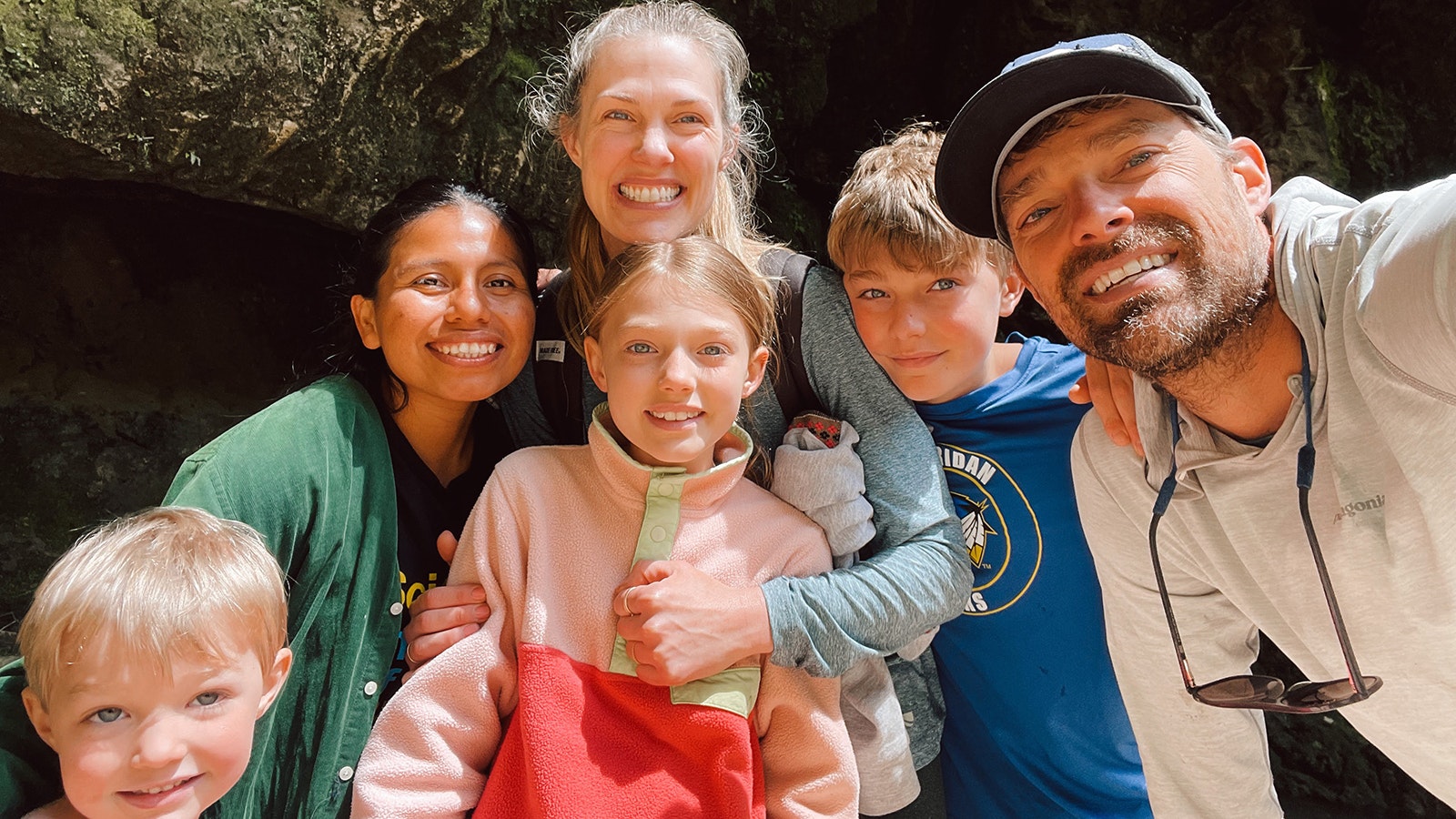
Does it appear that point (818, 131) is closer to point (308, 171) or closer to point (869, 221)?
point (308, 171)

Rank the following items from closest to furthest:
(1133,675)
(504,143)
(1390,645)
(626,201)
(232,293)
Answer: (1390,645)
(1133,675)
(626,201)
(504,143)
(232,293)

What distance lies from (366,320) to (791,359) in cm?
89

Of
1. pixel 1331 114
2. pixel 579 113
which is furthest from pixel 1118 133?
pixel 1331 114

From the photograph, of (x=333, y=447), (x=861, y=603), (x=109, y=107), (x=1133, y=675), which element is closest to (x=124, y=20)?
(x=109, y=107)

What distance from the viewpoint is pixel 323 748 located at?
175 cm

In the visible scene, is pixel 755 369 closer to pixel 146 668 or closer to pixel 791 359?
pixel 791 359

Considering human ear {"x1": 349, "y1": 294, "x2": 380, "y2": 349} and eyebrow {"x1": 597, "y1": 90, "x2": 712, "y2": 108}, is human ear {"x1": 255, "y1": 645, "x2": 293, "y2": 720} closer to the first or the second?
human ear {"x1": 349, "y1": 294, "x2": 380, "y2": 349}

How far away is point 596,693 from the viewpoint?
1.64 meters

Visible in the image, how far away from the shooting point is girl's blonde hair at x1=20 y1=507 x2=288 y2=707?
138 centimetres

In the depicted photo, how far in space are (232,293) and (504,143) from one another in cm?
135

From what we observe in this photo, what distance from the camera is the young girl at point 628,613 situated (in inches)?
61.7

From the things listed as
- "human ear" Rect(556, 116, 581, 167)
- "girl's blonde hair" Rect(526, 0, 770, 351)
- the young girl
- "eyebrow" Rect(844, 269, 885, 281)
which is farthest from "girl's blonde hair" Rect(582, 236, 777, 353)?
"human ear" Rect(556, 116, 581, 167)

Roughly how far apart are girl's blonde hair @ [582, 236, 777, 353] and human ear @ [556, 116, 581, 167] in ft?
1.31

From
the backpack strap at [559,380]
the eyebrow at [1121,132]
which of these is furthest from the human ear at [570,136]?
the eyebrow at [1121,132]
